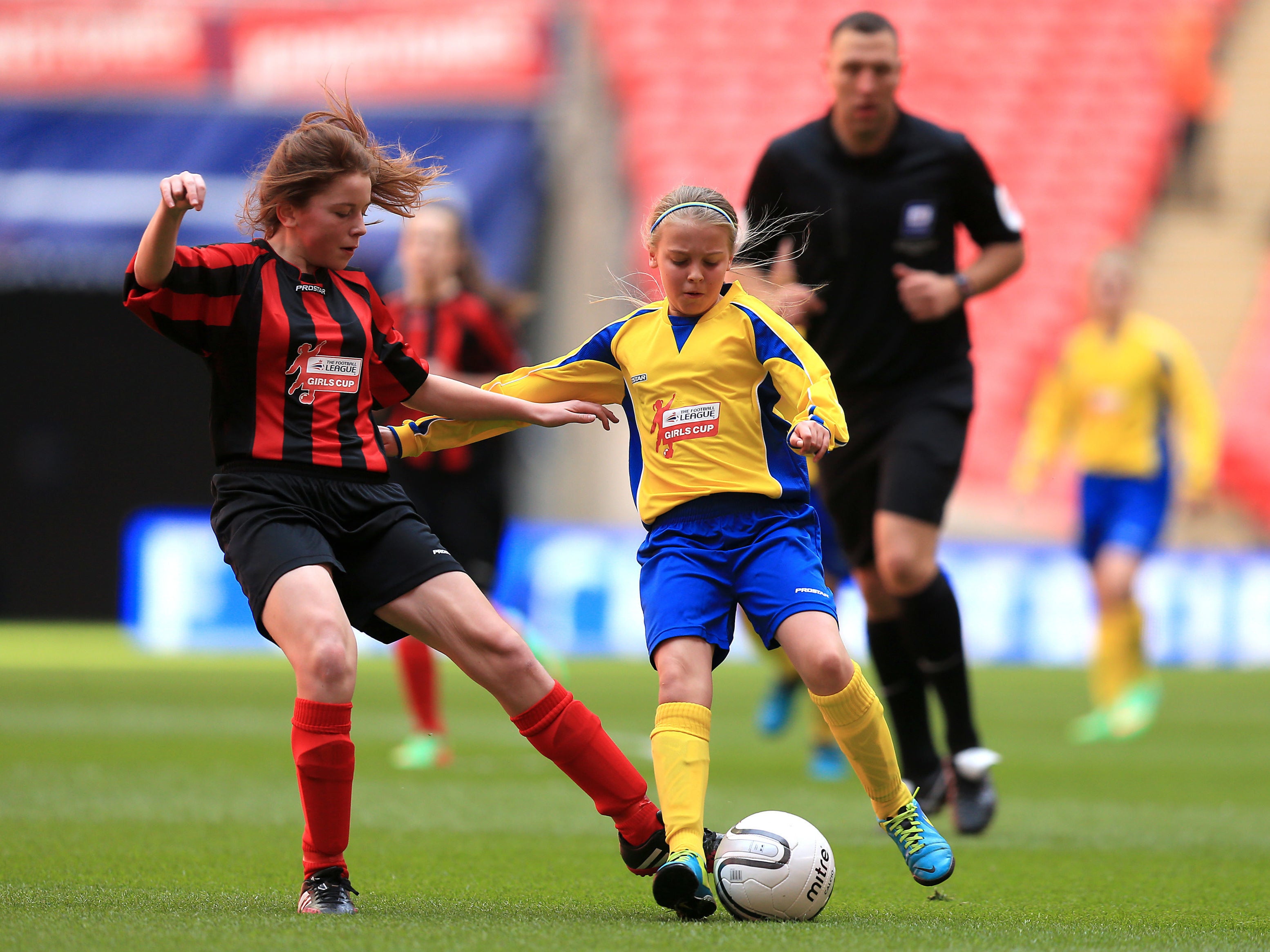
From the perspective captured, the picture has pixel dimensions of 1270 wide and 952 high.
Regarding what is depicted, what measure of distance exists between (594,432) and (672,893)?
13.0 metres

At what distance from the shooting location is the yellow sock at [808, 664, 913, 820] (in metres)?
3.75

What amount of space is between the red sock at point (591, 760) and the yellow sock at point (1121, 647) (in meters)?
5.70

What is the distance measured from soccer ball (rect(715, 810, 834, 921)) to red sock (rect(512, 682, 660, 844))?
0.25 m

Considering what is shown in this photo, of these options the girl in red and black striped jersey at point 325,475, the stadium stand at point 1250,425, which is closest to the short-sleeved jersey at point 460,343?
the girl in red and black striped jersey at point 325,475

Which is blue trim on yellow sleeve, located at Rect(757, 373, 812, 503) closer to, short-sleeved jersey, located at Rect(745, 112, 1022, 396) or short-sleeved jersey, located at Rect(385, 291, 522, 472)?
short-sleeved jersey, located at Rect(745, 112, 1022, 396)

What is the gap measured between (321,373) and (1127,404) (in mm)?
6333

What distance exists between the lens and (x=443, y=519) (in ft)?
23.4

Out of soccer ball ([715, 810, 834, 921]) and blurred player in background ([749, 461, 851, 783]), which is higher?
soccer ball ([715, 810, 834, 921])

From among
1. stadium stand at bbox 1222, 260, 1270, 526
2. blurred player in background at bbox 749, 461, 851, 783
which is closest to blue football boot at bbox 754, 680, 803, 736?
blurred player in background at bbox 749, 461, 851, 783

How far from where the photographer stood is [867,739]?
3783mm

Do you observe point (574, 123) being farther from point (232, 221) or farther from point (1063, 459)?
point (1063, 459)

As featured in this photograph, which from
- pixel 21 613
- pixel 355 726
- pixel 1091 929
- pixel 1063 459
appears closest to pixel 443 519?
pixel 355 726

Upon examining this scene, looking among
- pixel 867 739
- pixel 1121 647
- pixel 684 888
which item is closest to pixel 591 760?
pixel 684 888

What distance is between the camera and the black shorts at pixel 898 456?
4.99m
